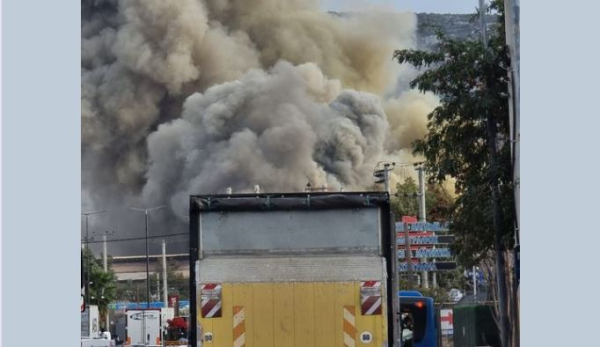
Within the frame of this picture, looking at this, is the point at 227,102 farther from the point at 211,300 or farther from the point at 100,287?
the point at 211,300

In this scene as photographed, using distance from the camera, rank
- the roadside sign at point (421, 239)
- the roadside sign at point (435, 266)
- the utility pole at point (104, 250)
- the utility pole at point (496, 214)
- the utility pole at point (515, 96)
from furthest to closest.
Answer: the utility pole at point (104, 250)
the roadside sign at point (421, 239)
the roadside sign at point (435, 266)
the utility pole at point (496, 214)
the utility pole at point (515, 96)

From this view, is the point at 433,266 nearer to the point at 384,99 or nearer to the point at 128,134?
the point at 384,99

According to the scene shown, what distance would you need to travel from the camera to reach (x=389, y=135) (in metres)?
50.8

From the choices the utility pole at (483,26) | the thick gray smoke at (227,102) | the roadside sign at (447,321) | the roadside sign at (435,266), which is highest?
the thick gray smoke at (227,102)

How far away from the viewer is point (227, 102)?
52156 mm

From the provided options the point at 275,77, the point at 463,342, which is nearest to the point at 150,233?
the point at 275,77

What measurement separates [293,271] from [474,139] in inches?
294

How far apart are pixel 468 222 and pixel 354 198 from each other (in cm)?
684

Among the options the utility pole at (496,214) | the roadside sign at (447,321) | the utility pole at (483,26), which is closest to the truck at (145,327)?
the roadside sign at (447,321)

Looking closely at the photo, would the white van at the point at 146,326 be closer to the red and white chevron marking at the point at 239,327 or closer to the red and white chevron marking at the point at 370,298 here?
the red and white chevron marking at the point at 239,327

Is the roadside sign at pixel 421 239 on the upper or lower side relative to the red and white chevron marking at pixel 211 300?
upper

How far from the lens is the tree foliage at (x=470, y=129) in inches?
601

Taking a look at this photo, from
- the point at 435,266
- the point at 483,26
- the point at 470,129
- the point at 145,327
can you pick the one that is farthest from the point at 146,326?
the point at 483,26

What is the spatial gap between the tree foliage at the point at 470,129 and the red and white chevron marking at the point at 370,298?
6267 mm
